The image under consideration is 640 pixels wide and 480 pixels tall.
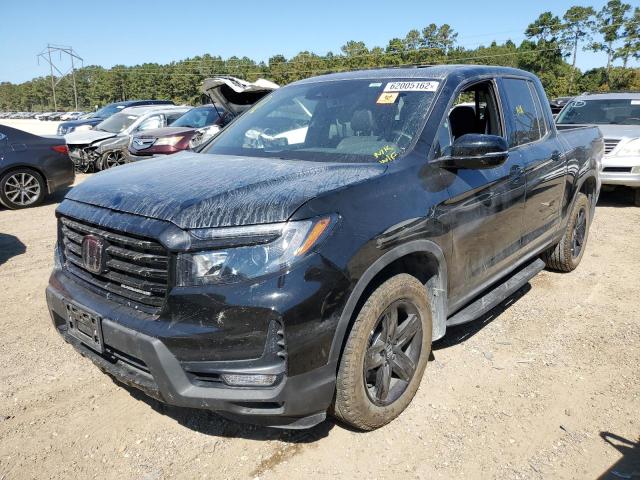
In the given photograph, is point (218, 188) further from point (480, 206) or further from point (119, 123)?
point (119, 123)

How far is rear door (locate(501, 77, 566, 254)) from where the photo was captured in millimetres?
3904

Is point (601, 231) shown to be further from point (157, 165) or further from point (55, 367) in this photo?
point (55, 367)

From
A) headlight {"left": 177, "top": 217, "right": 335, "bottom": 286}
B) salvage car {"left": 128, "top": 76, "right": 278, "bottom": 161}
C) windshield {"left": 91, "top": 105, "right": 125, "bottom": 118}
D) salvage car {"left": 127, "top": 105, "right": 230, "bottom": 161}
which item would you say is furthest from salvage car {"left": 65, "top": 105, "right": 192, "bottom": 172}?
headlight {"left": 177, "top": 217, "right": 335, "bottom": 286}

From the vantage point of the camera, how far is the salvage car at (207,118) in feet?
25.1

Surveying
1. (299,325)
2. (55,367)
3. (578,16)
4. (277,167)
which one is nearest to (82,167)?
(55,367)

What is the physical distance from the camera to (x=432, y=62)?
66.6m

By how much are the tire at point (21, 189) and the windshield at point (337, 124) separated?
6279mm

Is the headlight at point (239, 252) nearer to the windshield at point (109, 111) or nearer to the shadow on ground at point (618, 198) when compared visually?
the shadow on ground at point (618, 198)

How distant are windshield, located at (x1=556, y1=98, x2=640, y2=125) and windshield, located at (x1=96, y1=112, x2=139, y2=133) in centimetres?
1012

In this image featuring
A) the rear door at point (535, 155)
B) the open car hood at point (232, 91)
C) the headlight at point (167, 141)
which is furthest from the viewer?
the headlight at point (167, 141)

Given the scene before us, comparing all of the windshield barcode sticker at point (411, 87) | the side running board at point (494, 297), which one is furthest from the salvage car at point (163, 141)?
the side running board at point (494, 297)

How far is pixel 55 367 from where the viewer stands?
3.46 m

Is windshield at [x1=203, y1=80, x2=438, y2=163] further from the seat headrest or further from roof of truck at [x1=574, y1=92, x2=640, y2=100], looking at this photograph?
roof of truck at [x1=574, y1=92, x2=640, y2=100]

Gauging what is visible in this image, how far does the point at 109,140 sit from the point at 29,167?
3.62 m
